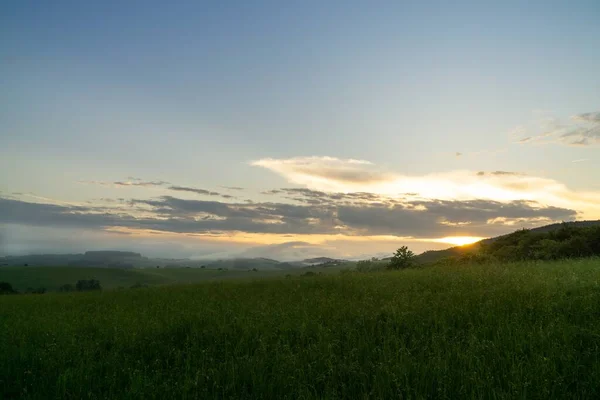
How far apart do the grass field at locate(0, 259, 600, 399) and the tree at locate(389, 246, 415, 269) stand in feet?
66.8

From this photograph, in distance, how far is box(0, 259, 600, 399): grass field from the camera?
6.01 meters

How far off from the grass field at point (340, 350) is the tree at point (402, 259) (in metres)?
20.3

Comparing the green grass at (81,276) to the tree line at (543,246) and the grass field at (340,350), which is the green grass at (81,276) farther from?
the grass field at (340,350)

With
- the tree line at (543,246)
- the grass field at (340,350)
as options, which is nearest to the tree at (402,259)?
the tree line at (543,246)

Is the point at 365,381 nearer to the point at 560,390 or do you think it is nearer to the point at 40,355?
the point at 560,390

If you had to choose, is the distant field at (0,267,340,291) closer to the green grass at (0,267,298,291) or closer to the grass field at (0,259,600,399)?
the green grass at (0,267,298,291)

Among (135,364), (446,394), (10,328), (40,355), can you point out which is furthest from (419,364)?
(10,328)

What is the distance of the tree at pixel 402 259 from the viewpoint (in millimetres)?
32375

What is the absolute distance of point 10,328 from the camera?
1161 centimetres

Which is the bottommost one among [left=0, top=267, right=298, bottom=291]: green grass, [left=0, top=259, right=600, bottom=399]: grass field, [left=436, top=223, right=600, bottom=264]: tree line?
[left=0, top=267, right=298, bottom=291]: green grass

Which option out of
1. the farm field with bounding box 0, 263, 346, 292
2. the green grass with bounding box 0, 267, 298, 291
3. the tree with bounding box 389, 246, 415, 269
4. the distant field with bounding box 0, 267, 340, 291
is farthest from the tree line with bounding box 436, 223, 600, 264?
the green grass with bounding box 0, 267, 298, 291

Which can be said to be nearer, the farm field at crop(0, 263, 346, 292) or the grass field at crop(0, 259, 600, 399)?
the grass field at crop(0, 259, 600, 399)

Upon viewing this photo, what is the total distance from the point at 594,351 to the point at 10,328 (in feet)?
50.4

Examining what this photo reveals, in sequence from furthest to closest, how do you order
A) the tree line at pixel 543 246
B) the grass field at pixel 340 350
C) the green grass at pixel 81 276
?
1. the green grass at pixel 81 276
2. the tree line at pixel 543 246
3. the grass field at pixel 340 350
